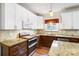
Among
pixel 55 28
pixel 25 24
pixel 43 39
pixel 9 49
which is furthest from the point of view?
pixel 55 28

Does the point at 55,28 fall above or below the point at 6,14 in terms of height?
below

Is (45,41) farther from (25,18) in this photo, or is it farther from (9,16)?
(9,16)

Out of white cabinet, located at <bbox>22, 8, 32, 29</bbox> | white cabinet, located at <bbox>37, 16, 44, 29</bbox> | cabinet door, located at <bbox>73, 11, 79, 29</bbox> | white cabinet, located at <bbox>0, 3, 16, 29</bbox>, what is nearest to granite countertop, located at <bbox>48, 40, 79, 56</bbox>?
white cabinet, located at <bbox>0, 3, 16, 29</bbox>

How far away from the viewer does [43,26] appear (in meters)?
4.55

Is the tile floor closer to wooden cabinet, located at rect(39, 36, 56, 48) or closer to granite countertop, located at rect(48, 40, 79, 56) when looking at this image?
wooden cabinet, located at rect(39, 36, 56, 48)

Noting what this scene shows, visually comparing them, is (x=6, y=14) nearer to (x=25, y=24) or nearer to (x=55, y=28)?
(x=25, y=24)

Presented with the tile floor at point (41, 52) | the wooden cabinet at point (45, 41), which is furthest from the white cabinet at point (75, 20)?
the tile floor at point (41, 52)

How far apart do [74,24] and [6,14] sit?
2557 mm

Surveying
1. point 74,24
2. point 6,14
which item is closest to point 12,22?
point 6,14

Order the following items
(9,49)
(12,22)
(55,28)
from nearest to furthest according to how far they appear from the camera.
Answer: (9,49) → (12,22) → (55,28)

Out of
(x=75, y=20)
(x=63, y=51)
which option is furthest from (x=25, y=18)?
(x=63, y=51)

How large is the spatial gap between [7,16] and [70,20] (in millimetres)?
2485

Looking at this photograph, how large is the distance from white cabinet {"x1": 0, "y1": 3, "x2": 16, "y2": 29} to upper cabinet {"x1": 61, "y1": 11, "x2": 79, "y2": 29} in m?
2.24

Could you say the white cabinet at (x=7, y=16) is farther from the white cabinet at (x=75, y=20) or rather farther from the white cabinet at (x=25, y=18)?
the white cabinet at (x=75, y=20)
